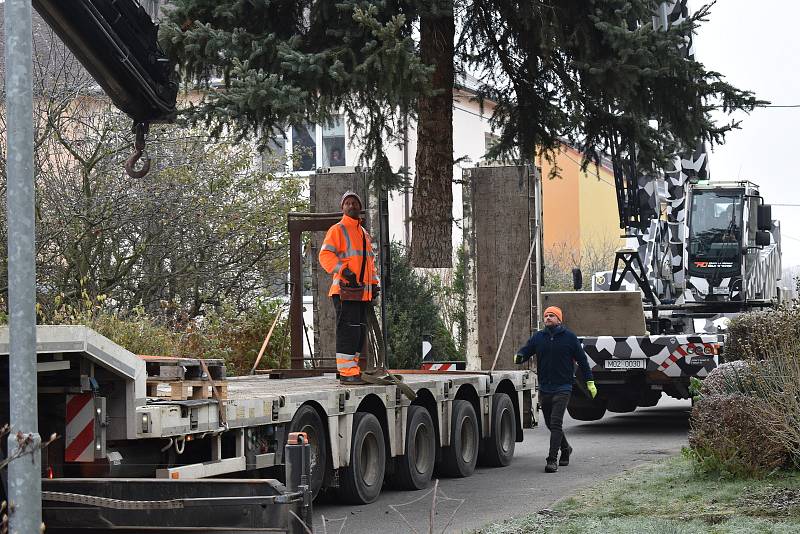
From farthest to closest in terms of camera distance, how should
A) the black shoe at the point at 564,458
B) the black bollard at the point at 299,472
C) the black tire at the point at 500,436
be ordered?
the black tire at the point at 500,436 → the black shoe at the point at 564,458 → the black bollard at the point at 299,472

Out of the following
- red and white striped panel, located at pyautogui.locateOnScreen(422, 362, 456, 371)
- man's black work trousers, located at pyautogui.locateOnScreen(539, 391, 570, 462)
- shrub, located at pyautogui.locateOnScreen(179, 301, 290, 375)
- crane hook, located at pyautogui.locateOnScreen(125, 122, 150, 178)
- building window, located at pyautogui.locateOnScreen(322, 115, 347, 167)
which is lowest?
man's black work trousers, located at pyautogui.locateOnScreen(539, 391, 570, 462)

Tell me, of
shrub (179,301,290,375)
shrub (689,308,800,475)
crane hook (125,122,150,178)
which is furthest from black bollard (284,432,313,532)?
shrub (179,301,290,375)

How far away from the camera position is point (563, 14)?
54.0ft

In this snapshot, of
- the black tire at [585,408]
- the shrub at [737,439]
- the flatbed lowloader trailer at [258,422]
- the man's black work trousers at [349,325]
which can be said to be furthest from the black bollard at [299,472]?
the black tire at [585,408]

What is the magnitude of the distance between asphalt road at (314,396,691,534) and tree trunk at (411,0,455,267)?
2995mm

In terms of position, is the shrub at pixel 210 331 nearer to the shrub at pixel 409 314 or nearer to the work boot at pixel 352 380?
the shrub at pixel 409 314

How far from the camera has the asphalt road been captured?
10.8 metres

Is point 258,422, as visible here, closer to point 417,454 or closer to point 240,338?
point 417,454

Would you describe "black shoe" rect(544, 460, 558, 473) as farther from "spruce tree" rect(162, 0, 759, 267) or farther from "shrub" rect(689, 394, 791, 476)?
"spruce tree" rect(162, 0, 759, 267)

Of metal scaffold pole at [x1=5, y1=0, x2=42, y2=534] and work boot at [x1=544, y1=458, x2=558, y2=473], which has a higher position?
metal scaffold pole at [x1=5, y1=0, x2=42, y2=534]

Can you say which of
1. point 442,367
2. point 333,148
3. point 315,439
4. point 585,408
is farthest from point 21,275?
point 333,148

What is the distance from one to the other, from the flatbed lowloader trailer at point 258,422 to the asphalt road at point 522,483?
0.28 meters

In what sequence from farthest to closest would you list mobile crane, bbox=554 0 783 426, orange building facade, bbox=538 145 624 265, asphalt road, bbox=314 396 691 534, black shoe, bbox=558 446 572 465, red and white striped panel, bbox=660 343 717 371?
orange building facade, bbox=538 145 624 265 → mobile crane, bbox=554 0 783 426 → red and white striped panel, bbox=660 343 717 371 → black shoe, bbox=558 446 572 465 → asphalt road, bbox=314 396 691 534

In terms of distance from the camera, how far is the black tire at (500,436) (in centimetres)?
1508
